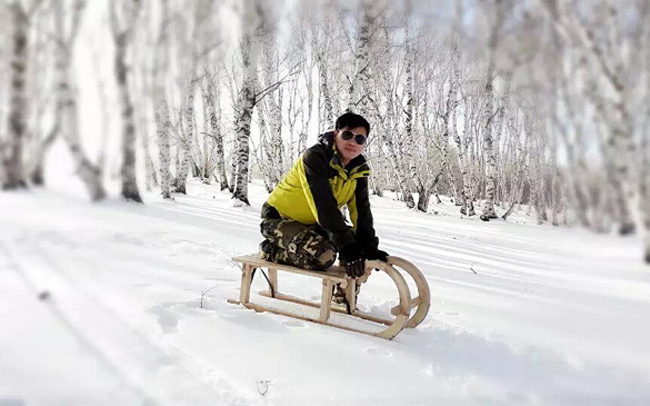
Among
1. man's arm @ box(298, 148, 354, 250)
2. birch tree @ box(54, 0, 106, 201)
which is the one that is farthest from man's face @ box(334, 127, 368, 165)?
birch tree @ box(54, 0, 106, 201)

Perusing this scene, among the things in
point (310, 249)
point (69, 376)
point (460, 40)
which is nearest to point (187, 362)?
point (69, 376)

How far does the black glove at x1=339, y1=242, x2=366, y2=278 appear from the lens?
2281 mm

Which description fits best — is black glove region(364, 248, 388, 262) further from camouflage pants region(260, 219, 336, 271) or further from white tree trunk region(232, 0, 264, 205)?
white tree trunk region(232, 0, 264, 205)

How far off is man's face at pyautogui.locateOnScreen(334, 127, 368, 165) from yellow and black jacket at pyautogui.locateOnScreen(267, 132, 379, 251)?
4cm

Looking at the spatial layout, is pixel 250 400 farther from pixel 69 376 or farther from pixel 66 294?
pixel 66 294

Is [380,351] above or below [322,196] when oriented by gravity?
below

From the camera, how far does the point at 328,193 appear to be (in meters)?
2.36

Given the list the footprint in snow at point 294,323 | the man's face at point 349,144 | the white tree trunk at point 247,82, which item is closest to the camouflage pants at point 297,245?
the footprint in snow at point 294,323

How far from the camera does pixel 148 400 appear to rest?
145cm

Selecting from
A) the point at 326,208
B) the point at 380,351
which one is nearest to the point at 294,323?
the point at 380,351

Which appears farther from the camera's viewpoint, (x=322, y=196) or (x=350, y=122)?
(x=350, y=122)

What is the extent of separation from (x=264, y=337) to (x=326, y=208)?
31.1 inches

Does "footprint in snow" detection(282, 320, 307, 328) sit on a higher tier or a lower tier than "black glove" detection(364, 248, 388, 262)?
lower

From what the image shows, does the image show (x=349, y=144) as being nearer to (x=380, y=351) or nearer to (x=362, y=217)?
(x=362, y=217)
